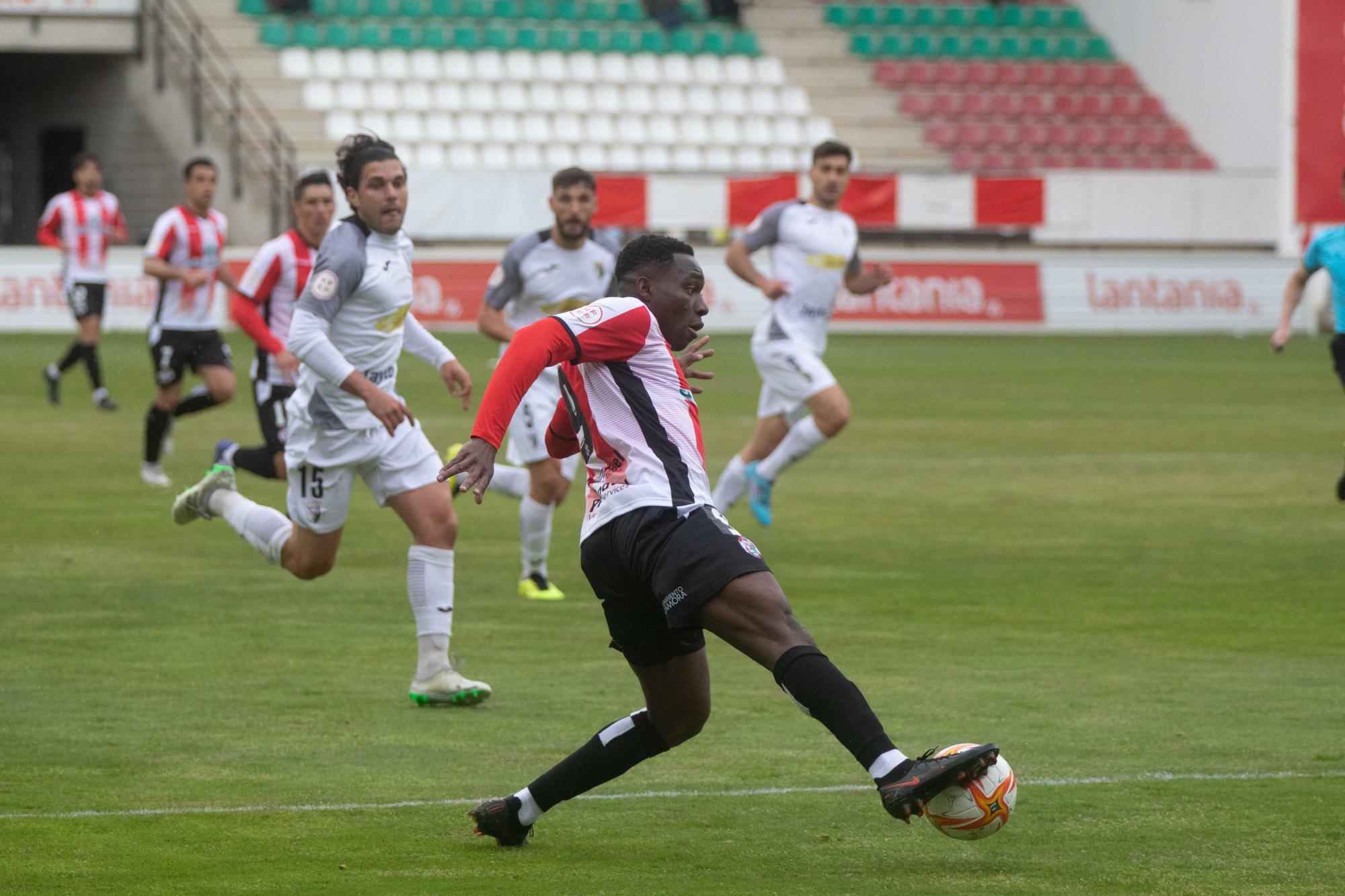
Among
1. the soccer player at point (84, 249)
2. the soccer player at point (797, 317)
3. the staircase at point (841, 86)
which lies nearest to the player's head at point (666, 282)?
the soccer player at point (797, 317)

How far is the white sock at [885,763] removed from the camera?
15.5 ft

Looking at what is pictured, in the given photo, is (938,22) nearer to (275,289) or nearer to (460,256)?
(460,256)

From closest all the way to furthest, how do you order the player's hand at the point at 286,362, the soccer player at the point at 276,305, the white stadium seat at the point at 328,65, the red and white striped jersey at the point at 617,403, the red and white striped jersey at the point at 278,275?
the red and white striped jersey at the point at 617,403, the player's hand at the point at 286,362, the soccer player at the point at 276,305, the red and white striped jersey at the point at 278,275, the white stadium seat at the point at 328,65

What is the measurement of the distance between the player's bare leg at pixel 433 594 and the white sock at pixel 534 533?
75.2 inches

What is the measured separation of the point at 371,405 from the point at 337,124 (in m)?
29.2

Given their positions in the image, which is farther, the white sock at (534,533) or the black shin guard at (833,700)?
the white sock at (534,533)

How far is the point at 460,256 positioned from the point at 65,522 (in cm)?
1860

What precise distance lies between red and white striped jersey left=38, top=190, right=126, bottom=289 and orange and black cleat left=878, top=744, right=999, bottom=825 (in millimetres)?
17509

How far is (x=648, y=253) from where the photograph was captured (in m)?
5.38

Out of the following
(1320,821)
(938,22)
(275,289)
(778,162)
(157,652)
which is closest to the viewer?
(1320,821)

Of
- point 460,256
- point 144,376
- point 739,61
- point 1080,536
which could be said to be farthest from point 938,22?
point 1080,536

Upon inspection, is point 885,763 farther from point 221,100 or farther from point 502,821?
point 221,100

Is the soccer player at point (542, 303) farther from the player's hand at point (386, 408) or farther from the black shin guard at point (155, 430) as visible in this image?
the black shin guard at point (155, 430)

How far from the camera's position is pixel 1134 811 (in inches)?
227
